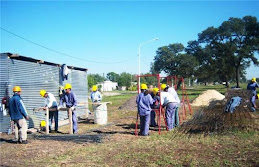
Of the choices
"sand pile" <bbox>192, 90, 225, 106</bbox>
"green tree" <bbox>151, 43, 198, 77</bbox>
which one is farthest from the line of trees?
"sand pile" <bbox>192, 90, 225, 106</bbox>

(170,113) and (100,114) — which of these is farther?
(100,114)

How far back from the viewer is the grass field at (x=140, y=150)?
19.1ft

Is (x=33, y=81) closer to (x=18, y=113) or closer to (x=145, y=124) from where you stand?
(x=18, y=113)

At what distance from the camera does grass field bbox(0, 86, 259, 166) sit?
19.1ft

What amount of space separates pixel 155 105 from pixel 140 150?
13.2 ft

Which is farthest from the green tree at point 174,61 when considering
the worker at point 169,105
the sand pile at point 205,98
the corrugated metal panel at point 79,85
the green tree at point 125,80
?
the worker at point 169,105

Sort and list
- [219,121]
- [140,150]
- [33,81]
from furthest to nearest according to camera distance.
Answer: [33,81], [219,121], [140,150]

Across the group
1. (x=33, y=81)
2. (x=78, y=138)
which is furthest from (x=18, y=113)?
(x=33, y=81)

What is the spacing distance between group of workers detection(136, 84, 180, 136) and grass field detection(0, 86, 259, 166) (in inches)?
23.3

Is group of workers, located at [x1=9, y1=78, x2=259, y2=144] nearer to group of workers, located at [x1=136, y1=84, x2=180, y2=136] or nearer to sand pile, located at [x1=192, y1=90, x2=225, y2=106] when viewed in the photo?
group of workers, located at [x1=136, y1=84, x2=180, y2=136]

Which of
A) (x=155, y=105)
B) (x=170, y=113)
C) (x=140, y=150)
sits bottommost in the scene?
(x=140, y=150)

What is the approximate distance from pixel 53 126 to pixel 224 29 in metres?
41.5

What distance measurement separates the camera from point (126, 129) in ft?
34.3

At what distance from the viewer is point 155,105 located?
1070cm
